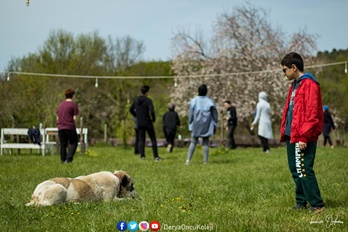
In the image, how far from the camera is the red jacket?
5.23 metres

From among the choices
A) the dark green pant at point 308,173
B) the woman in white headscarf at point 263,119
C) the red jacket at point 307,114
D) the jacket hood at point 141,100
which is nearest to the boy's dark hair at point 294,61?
the red jacket at point 307,114

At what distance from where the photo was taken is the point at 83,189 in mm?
6117

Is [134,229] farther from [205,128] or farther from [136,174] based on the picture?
[205,128]

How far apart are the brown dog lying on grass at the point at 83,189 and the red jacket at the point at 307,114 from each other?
2335mm

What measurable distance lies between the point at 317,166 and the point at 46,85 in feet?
71.8

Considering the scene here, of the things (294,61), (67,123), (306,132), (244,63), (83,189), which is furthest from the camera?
(244,63)

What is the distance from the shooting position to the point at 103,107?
37000 mm

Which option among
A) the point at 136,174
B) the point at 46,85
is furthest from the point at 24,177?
the point at 46,85

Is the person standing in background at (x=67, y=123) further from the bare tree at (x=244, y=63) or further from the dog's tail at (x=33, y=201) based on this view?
the bare tree at (x=244, y=63)

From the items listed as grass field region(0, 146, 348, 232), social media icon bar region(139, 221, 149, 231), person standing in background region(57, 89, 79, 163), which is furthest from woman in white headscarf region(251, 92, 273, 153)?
social media icon bar region(139, 221, 149, 231)

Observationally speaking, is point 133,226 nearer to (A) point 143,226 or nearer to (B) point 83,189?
(A) point 143,226

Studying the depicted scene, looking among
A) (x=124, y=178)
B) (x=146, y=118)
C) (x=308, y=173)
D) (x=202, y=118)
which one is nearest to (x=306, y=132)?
(x=308, y=173)

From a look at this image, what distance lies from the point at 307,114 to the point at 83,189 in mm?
2799

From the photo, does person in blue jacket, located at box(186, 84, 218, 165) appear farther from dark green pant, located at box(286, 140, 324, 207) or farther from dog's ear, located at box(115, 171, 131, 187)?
dark green pant, located at box(286, 140, 324, 207)
